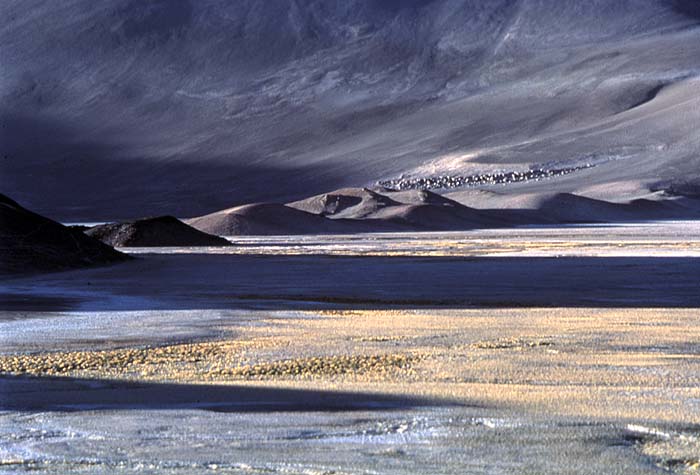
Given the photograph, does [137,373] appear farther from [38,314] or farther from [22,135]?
[22,135]

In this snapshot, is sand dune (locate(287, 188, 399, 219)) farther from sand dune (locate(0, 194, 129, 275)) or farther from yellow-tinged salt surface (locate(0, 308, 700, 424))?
yellow-tinged salt surface (locate(0, 308, 700, 424))

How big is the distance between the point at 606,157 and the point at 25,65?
217ft

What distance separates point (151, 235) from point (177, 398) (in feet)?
110

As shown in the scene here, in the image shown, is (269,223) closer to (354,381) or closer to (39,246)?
(39,246)

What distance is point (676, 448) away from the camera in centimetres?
635

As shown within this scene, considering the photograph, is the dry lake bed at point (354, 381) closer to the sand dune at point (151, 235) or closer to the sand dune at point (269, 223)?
the sand dune at point (151, 235)

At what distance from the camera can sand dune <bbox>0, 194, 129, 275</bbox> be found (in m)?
24.4

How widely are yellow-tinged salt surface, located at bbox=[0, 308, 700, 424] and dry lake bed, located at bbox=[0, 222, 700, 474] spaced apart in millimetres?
25

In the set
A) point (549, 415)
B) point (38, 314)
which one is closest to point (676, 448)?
point (549, 415)

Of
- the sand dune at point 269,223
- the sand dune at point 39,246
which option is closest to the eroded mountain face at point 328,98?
the sand dune at point 269,223

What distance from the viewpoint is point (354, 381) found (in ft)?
28.6

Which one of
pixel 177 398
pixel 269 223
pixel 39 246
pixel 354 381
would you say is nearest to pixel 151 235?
pixel 39 246

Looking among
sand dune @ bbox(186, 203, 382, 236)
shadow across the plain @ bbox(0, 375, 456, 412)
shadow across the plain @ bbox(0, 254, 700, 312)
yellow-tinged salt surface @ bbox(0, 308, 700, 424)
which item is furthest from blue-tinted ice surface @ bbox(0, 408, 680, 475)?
sand dune @ bbox(186, 203, 382, 236)

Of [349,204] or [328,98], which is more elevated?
[328,98]
